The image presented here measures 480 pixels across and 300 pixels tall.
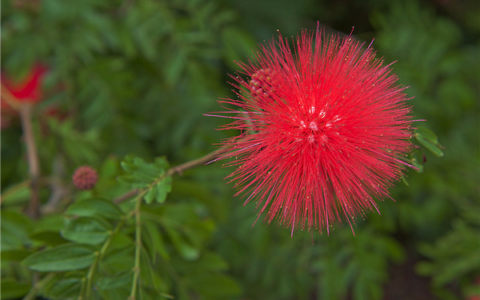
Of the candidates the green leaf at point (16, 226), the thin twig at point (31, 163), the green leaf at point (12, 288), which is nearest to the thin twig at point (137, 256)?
the green leaf at point (12, 288)

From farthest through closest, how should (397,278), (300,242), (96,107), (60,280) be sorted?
(397,278) → (300,242) → (96,107) → (60,280)

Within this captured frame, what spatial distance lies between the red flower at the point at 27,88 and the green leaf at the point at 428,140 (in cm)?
240

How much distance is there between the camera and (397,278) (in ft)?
14.9

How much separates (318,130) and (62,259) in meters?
0.96

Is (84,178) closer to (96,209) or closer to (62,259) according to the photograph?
(96,209)

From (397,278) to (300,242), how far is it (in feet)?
7.73

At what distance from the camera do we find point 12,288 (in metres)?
1.46

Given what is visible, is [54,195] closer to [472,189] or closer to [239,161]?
[239,161]

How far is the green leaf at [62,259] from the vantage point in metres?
1.35

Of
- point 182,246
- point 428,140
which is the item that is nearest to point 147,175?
point 182,246

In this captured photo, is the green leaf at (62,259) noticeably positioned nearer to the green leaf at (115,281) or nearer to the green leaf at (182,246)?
the green leaf at (115,281)

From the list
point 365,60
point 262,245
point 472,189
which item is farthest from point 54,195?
point 472,189

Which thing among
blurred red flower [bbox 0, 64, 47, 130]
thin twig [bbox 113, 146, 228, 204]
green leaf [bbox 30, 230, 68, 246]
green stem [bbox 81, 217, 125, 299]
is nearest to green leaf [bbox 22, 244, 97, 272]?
green stem [bbox 81, 217, 125, 299]

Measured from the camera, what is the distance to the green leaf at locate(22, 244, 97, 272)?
135cm
